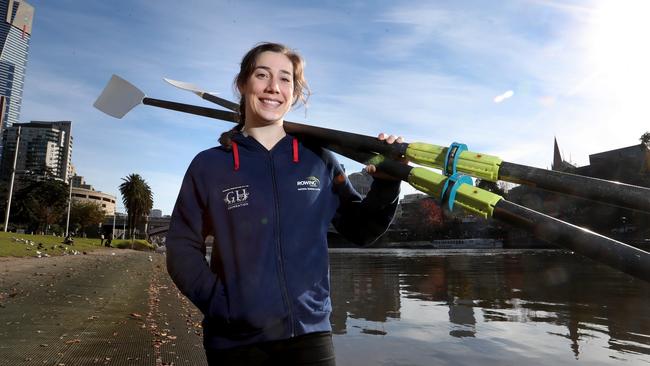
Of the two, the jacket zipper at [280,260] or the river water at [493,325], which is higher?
the jacket zipper at [280,260]

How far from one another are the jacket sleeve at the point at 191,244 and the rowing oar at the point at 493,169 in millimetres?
770

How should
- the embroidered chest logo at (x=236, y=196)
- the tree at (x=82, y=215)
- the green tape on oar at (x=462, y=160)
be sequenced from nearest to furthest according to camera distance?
the green tape on oar at (x=462, y=160)
the embroidered chest logo at (x=236, y=196)
the tree at (x=82, y=215)

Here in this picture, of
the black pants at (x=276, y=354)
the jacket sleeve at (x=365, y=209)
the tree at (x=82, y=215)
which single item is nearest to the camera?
the black pants at (x=276, y=354)

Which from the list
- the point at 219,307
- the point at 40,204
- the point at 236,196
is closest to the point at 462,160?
the point at 236,196

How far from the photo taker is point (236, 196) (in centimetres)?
250

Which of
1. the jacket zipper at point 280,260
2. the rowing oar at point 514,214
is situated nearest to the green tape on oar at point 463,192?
the rowing oar at point 514,214

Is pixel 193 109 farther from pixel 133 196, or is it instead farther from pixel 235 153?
pixel 133 196

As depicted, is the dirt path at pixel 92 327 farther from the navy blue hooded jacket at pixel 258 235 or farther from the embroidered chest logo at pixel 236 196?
the embroidered chest logo at pixel 236 196

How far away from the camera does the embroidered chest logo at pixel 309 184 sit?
2588 millimetres

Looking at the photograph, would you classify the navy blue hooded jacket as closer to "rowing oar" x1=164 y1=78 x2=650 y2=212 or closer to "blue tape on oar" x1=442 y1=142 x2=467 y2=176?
"rowing oar" x1=164 y1=78 x2=650 y2=212

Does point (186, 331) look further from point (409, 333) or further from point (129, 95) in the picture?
point (129, 95)

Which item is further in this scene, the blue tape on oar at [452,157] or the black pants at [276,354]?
the blue tape on oar at [452,157]

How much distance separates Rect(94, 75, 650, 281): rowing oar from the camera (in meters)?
1.77

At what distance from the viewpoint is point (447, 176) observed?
2508 millimetres
